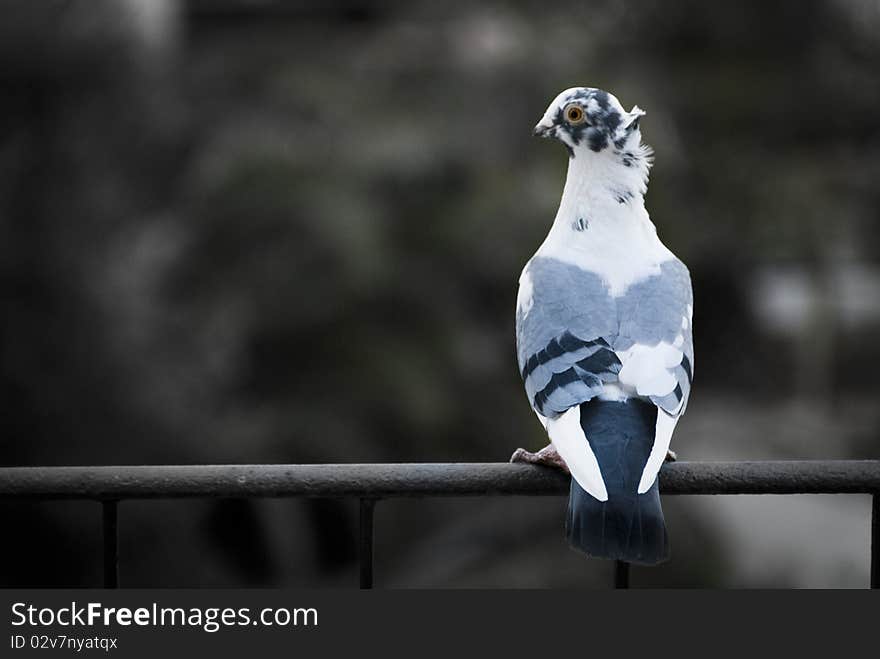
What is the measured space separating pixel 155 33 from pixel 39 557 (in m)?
2.58

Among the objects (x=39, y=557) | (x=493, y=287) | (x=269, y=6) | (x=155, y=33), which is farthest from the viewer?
(x=269, y=6)

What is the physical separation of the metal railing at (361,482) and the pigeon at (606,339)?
65 millimetres

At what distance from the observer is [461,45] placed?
224 inches

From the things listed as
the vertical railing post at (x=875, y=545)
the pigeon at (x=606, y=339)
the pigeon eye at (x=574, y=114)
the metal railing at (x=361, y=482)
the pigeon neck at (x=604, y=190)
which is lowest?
the vertical railing post at (x=875, y=545)

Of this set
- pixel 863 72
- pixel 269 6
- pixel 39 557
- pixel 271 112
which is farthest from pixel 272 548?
pixel 863 72

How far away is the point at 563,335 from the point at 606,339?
0.18 feet

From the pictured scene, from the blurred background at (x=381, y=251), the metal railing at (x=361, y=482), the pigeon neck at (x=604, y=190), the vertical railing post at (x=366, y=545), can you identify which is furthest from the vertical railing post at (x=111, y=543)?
the blurred background at (x=381, y=251)

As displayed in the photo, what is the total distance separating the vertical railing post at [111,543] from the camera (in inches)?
44.6

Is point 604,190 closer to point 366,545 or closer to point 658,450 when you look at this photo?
point 658,450

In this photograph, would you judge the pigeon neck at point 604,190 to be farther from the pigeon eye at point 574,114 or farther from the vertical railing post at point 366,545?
the vertical railing post at point 366,545

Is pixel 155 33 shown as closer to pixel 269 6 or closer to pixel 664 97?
pixel 269 6

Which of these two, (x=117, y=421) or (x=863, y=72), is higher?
(x=863, y=72)

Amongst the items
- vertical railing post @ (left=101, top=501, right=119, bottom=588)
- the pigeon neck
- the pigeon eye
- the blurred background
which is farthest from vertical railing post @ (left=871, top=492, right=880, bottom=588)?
the blurred background

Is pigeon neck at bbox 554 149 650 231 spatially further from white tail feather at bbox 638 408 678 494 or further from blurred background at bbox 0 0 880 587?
blurred background at bbox 0 0 880 587
